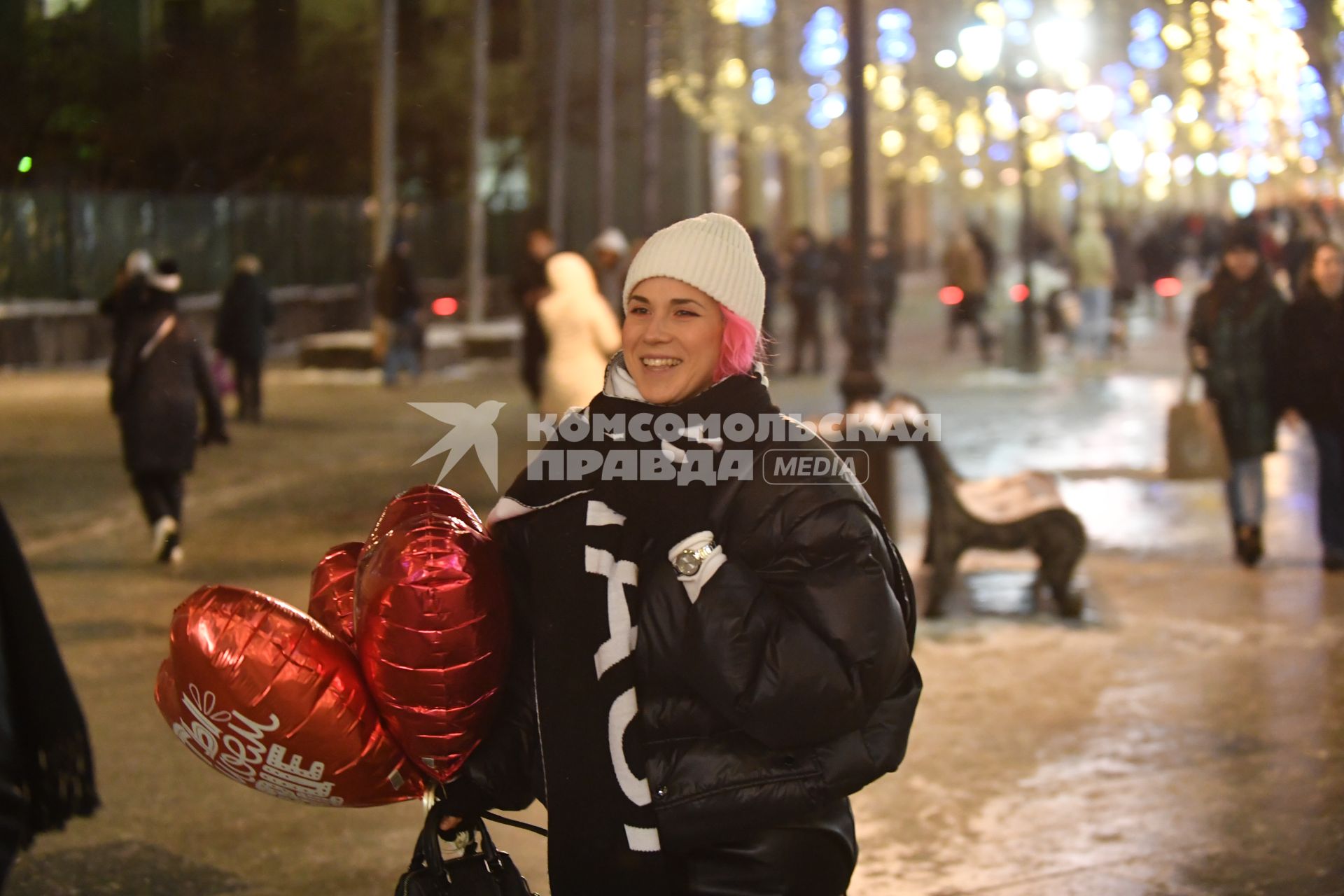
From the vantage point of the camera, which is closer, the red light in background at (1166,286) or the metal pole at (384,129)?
the metal pole at (384,129)

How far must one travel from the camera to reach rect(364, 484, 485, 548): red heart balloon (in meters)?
3.05

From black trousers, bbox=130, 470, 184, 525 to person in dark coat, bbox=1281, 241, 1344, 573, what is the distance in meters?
6.33

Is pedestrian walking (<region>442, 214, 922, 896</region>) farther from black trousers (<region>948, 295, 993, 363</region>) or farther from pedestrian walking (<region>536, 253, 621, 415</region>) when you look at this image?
black trousers (<region>948, 295, 993, 363</region>)

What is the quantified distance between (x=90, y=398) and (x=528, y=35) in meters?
24.3

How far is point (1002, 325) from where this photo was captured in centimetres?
2330

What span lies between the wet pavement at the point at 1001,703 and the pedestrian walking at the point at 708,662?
94.8 inches

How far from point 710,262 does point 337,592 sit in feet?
2.96

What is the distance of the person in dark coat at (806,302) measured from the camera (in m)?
23.2

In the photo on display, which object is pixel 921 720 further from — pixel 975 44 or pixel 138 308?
pixel 975 44

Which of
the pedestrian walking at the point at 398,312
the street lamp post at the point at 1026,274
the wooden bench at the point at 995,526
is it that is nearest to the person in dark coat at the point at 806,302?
the street lamp post at the point at 1026,274

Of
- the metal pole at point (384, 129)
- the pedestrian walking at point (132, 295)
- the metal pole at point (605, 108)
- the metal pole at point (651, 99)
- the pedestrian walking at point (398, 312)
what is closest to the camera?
the pedestrian walking at point (132, 295)

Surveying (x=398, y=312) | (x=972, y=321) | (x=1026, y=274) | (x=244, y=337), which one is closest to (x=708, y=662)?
(x=244, y=337)

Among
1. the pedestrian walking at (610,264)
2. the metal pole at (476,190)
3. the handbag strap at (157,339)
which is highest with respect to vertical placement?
the metal pole at (476,190)

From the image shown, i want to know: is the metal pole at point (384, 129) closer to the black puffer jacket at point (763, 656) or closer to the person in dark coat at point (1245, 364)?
the person in dark coat at point (1245, 364)
